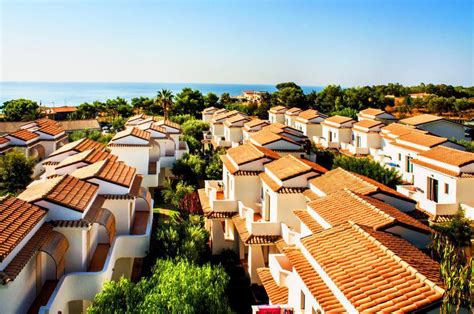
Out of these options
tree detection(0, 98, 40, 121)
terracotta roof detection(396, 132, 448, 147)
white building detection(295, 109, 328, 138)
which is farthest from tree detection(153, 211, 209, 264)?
tree detection(0, 98, 40, 121)

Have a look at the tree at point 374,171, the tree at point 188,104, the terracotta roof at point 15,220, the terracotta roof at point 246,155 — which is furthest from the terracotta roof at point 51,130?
the tree at point 188,104

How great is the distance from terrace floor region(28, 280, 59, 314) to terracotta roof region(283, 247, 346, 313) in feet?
25.6

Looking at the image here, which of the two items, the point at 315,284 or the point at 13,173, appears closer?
the point at 315,284

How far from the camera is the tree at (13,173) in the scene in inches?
1330

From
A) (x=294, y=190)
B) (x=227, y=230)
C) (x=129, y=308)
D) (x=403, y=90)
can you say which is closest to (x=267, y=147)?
(x=227, y=230)

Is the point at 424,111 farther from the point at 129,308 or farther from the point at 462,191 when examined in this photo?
the point at 129,308

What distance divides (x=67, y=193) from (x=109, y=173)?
4463mm

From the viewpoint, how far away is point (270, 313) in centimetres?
1473

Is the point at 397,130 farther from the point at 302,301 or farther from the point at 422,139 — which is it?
the point at 302,301

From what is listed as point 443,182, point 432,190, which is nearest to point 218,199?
point 432,190

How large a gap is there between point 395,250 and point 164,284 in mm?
6892

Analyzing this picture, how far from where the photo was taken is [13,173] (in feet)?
111

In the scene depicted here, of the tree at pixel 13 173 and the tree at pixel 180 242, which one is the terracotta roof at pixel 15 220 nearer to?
Result: the tree at pixel 180 242

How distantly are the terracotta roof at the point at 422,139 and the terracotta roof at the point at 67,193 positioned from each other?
2629cm
